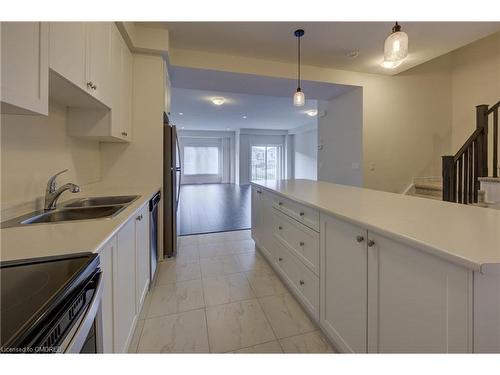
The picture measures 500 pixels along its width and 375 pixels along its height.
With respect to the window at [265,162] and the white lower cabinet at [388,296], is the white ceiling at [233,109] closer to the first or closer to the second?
the window at [265,162]

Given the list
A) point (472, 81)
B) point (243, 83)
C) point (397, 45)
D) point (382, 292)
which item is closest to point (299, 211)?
point (382, 292)

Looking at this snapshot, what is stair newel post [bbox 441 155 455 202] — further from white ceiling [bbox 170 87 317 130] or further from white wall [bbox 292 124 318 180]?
white wall [bbox 292 124 318 180]

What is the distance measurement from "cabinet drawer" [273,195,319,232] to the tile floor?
716 millimetres

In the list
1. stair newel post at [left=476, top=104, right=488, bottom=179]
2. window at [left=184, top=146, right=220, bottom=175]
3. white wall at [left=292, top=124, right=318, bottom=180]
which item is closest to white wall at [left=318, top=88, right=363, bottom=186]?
stair newel post at [left=476, top=104, right=488, bottom=179]

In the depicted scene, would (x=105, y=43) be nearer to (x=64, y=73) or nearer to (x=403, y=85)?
(x=64, y=73)

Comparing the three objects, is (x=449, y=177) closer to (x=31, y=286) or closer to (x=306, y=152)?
(x=31, y=286)

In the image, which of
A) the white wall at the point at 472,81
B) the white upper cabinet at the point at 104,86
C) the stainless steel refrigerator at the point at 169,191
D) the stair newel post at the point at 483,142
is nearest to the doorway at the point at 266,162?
the white wall at the point at 472,81

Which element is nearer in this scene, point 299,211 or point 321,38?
point 299,211

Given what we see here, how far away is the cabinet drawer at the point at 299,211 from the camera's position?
1510 millimetres

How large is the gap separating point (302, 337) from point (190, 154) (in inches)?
405

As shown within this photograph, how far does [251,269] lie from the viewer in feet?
8.20

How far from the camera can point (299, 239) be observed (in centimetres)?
174

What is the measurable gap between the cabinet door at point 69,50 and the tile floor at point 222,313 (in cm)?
163

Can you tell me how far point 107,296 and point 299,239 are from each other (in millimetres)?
1241
